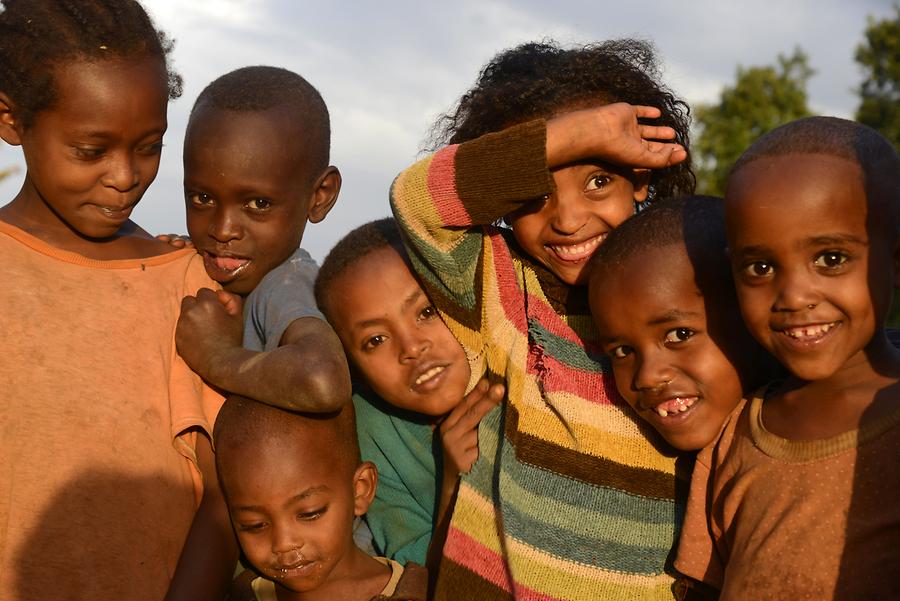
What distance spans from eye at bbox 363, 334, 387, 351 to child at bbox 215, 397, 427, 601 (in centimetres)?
27

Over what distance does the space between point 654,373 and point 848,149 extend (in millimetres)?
731

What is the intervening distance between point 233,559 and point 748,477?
1.48 m

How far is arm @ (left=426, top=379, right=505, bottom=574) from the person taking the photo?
3.00m

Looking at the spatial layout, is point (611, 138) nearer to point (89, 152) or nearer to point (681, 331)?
point (681, 331)

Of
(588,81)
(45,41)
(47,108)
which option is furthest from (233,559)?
(588,81)

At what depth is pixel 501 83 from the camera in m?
3.36

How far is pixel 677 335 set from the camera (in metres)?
2.68

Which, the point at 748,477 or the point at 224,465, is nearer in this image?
the point at 748,477

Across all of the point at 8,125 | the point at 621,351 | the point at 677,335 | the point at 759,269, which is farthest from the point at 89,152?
the point at 759,269

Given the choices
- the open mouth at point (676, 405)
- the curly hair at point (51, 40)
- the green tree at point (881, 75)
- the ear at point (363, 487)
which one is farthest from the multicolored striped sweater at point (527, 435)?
the green tree at point (881, 75)

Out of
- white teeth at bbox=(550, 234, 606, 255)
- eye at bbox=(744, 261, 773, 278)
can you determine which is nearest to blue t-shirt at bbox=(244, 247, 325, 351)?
white teeth at bbox=(550, 234, 606, 255)

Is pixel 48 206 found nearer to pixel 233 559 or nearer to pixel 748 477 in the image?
pixel 233 559

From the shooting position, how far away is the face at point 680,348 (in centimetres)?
262

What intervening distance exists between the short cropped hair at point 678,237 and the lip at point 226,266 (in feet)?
3.69
